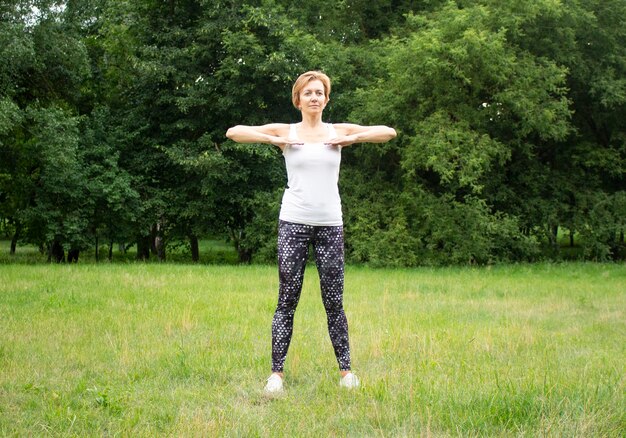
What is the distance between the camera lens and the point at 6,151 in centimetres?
1920

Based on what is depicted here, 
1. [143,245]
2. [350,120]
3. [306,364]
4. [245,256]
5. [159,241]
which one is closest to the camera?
[306,364]

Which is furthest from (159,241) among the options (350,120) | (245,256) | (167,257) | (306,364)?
(306,364)

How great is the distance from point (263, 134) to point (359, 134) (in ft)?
2.29

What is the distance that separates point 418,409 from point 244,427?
1.10 metres

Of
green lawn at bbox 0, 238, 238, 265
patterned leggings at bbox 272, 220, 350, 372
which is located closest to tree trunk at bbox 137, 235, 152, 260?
green lawn at bbox 0, 238, 238, 265

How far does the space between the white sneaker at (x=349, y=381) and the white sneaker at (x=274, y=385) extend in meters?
0.45

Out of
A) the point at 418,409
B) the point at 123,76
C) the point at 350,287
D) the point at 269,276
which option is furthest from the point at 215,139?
the point at 418,409

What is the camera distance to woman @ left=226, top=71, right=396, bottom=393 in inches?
185

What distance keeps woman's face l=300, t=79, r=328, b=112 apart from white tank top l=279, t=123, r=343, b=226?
0.88 feet

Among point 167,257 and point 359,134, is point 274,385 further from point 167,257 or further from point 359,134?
point 167,257

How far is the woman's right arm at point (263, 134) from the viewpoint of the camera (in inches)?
186

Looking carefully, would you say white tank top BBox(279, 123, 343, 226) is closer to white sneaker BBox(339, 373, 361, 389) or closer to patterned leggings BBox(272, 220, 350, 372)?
patterned leggings BBox(272, 220, 350, 372)

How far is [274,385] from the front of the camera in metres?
4.81

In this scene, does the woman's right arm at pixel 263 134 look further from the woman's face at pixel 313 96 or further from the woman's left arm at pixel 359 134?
the woman's left arm at pixel 359 134
